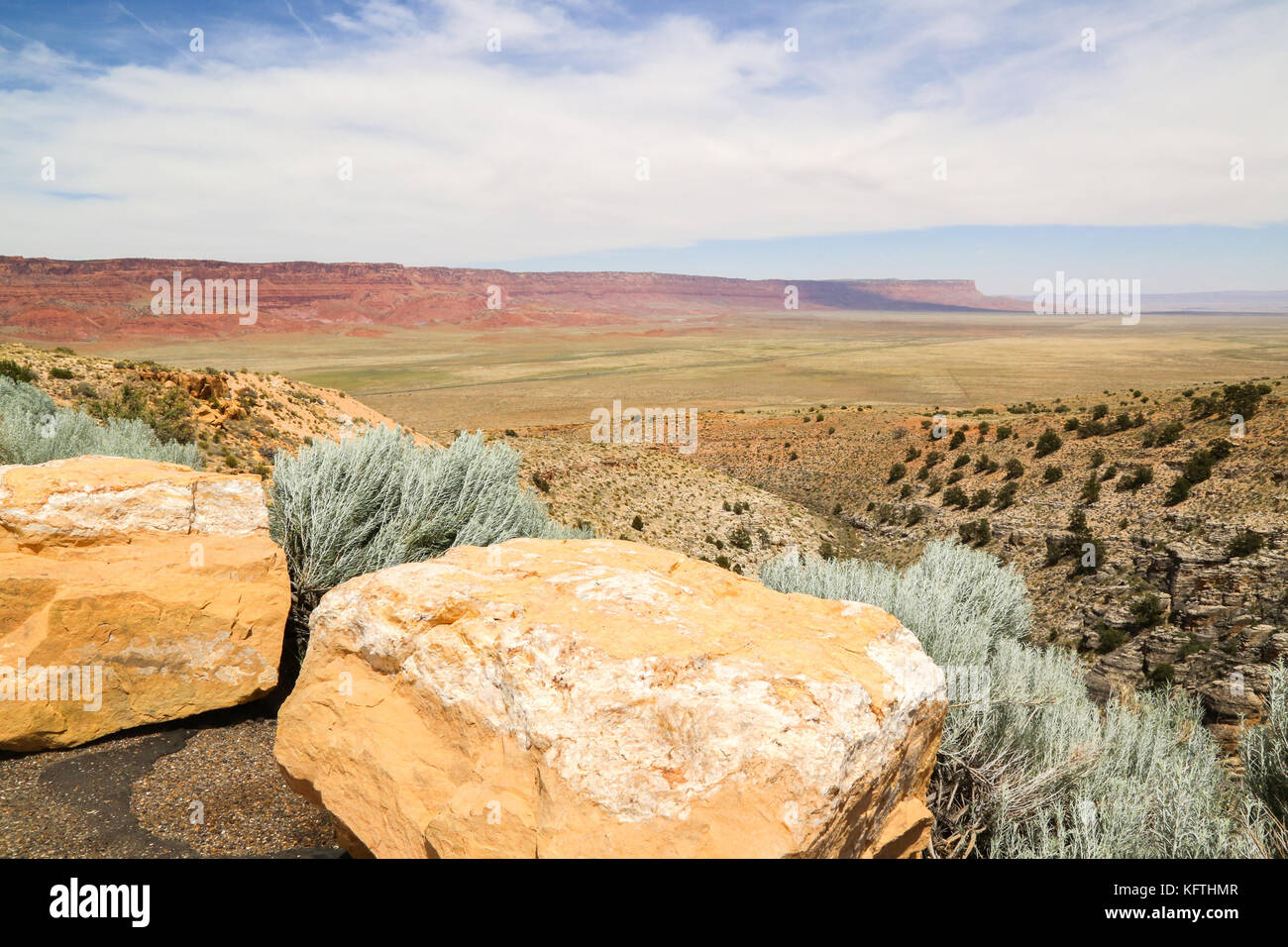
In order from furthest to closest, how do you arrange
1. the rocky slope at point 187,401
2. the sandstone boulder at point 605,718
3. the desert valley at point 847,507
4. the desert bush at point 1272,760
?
the rocky slope at point 187,401, the desert bush at point 1272,760, the desert valley at point 847,507, the sandstone boulder at point 605,718

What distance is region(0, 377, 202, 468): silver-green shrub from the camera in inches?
328

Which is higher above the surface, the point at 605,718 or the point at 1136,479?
the point at 605,718

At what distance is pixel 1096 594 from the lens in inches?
701

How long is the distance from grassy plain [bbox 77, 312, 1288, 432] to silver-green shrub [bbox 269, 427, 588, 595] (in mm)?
43739

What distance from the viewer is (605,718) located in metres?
2.88

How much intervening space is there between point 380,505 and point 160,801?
3.11 metres

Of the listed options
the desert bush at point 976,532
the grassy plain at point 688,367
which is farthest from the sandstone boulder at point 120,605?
the grassy plain at point 688,367

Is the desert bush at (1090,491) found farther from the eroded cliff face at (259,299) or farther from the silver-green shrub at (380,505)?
the eroded cliff face at (259,299)

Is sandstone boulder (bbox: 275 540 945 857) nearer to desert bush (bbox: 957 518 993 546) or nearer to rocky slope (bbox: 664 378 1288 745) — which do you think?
rocky slope (bbox: 664 378 1288 745)

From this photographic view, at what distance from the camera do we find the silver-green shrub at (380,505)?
6230 mm

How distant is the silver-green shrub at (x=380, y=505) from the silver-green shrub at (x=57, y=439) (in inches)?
107

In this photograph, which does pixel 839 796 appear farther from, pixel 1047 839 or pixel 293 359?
pixel 293 359

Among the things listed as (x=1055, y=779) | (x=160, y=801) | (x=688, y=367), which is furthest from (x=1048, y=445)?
(x=688, y=367)

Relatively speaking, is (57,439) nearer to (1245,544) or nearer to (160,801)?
(160,801)
